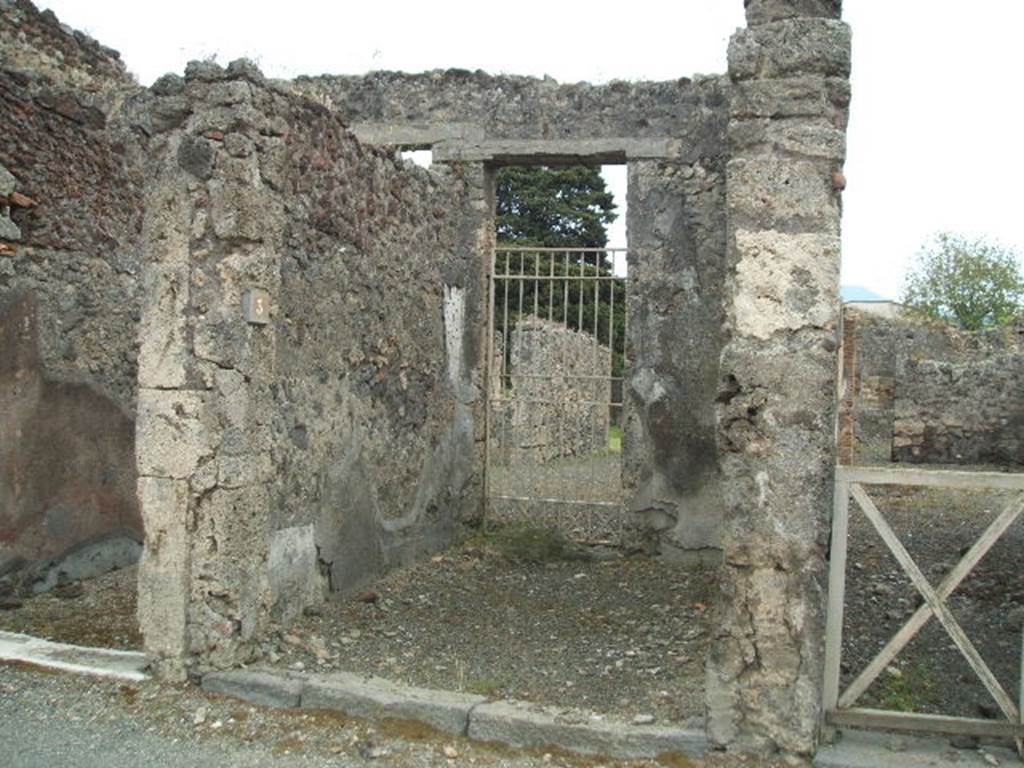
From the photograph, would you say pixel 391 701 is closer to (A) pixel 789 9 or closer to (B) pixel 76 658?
(B) pixel 76 658

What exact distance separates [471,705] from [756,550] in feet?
4.52

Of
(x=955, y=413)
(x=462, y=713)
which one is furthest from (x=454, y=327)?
(x=955, y=413)

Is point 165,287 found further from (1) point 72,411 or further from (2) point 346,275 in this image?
(1) point 72,411

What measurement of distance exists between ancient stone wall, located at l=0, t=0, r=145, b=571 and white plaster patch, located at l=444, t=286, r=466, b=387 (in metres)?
2.30

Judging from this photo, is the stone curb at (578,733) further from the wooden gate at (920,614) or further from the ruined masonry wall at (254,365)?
the ruined masonry wall at (254,365)

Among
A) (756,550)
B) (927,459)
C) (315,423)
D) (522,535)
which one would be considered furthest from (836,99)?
(927,459)

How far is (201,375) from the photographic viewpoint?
15.7 feet

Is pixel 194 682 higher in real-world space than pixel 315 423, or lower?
lower

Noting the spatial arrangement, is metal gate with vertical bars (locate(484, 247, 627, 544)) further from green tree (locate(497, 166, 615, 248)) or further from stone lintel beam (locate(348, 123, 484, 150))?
green tree (locate(497, 166, 615, 248))

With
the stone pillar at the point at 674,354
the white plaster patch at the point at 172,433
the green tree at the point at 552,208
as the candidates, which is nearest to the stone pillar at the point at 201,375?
the white plaster patch at the point at 172,433

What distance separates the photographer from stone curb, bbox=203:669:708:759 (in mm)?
3986

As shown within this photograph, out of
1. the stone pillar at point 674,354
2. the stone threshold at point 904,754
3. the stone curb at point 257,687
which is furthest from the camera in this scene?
the stone pillar at point 674,354

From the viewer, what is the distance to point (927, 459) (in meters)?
14.5

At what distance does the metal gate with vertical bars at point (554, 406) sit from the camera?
8164 mm
